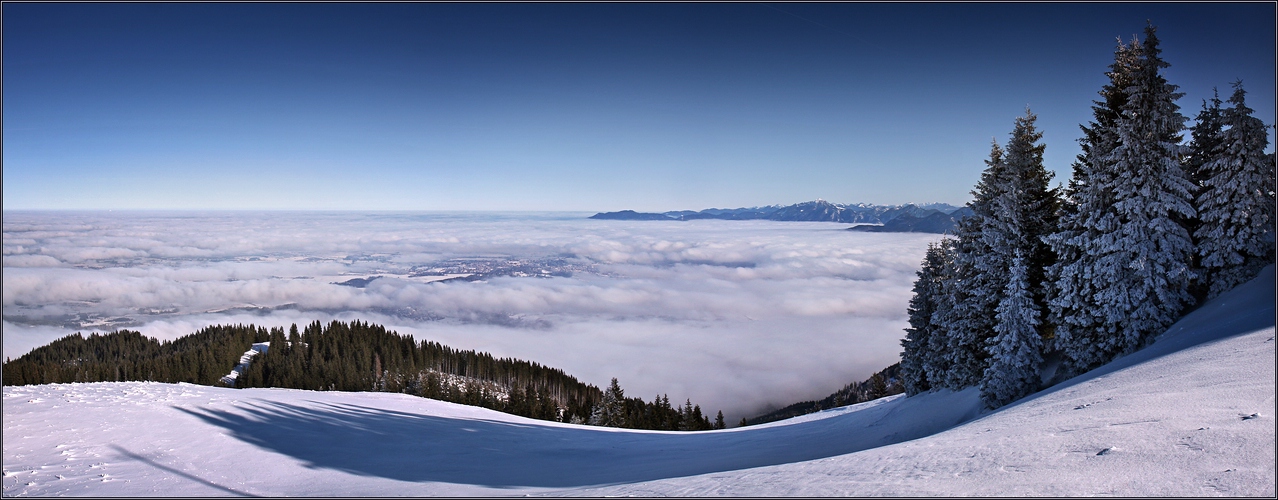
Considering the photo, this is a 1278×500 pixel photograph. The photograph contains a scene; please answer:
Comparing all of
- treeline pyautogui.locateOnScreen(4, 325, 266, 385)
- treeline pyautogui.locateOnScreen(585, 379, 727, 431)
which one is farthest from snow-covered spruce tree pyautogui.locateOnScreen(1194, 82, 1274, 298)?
treeline pyautogui.locateOnScreen(4, 325, 266, 385)

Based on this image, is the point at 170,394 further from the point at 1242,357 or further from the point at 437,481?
the point at 1242,357

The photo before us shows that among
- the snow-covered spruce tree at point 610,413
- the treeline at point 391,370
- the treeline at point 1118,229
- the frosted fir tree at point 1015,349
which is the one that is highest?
the treeline at point 1118,229

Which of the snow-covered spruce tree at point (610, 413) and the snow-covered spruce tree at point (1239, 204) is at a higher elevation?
the snow-covered spruce tree at point (1239, 204)

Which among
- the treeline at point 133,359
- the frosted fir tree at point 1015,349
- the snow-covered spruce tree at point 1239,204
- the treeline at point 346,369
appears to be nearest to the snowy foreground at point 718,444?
the snow-covered spruce tree at point 1239,204

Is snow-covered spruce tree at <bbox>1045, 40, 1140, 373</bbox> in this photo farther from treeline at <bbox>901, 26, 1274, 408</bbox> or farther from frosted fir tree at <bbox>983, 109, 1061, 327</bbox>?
frosted fir tree at <bbox>983, 109, 1061, 327</bbox>

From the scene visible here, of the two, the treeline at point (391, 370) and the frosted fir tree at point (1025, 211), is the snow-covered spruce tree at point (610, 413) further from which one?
the frosted fir tree at point (1025, 211)
